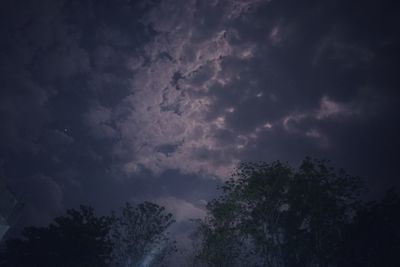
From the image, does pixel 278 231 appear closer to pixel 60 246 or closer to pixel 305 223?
pixel 305 223

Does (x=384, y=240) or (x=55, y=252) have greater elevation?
(x=384, y=240)

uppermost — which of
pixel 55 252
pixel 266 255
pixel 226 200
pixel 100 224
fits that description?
pixel 226 200

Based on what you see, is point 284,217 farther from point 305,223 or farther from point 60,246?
point 60,246

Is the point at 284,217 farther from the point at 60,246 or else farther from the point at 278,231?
the point at 60,246

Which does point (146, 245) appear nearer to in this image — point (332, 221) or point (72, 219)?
point (72, 219)

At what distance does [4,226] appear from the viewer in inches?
2071

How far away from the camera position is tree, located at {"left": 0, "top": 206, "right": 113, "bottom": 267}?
123ft

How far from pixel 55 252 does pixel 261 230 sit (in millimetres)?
30113

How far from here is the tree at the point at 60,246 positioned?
3759 cm

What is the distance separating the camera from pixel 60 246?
126 ft

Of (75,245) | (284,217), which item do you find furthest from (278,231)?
(75,245)

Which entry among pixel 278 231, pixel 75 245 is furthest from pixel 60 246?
pixel 278 231

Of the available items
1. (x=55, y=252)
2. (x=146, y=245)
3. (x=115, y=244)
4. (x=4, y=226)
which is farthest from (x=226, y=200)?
(x=4, y=226)

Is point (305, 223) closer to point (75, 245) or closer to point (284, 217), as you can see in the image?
point (284, 217)
